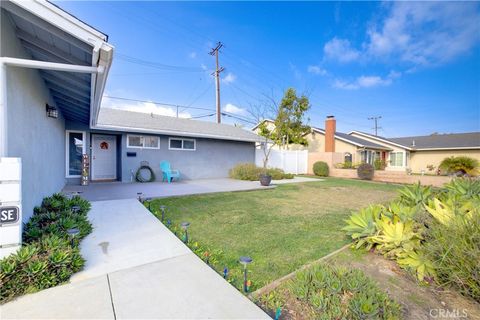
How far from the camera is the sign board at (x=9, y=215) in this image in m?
2.11

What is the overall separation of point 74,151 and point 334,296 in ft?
35.2

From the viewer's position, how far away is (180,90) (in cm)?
2141

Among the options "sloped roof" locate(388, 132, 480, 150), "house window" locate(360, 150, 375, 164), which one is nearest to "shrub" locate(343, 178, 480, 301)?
"house window" locate(360, 150, 375, 164)

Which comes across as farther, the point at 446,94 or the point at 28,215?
the point at 446,94

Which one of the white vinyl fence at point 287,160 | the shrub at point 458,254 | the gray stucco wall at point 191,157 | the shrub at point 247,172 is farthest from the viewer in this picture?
the white vinyl fence at point 287,160

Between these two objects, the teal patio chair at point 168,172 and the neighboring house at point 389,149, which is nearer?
the teal patio chair at point 168,172

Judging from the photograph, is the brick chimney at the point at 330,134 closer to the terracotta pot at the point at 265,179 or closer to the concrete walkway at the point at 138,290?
the terracotta pot at the point at 265,179

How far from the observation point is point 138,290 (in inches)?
81.2

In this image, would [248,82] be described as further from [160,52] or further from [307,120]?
[160,52]

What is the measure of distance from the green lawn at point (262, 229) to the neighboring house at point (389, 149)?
11.3 meters

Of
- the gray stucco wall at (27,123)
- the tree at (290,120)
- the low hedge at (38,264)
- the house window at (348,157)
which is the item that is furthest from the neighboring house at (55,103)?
the house window at (348,157)

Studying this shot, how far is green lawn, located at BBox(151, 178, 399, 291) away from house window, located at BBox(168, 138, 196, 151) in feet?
15.9

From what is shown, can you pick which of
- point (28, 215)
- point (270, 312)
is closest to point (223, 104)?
point (28, 215)

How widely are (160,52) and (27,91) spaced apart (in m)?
12.8
